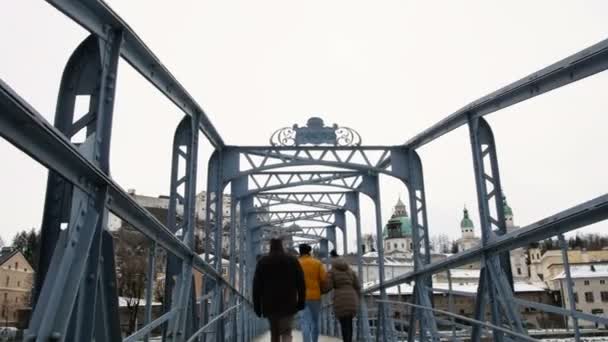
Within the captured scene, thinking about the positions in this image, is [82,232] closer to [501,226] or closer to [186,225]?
[186,225]

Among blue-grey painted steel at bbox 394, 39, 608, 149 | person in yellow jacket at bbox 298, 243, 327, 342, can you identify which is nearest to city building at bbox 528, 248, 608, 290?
person in yellow jacket at bbox 298, 243, 327, 342

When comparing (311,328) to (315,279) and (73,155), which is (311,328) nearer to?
(315,279)

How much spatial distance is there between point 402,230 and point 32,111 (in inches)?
4458

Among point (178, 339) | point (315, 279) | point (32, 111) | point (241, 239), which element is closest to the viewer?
point (32, 111)

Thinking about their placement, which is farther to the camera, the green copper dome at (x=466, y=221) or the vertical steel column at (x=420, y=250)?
the green copper dome at (x=466, y=221)

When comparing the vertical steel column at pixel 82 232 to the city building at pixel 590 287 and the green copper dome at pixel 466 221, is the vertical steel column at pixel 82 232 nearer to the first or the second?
the city building at pixel 590 287

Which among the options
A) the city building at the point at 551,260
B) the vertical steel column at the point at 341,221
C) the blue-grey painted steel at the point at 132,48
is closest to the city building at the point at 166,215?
the blue-grey painted steel at the point at 132,48

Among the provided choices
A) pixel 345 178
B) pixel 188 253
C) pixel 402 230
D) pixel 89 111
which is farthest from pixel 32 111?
pixel 402 230

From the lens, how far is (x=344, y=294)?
7824mm

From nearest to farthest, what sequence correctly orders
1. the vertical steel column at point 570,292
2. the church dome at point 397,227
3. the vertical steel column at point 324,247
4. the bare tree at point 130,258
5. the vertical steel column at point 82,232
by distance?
the vertical steel column at point 82,232 → the vertical steel column at point 570,292 → the bare tree at point 130,258 → the vertical steel column at point 324,247 → the church dome at point 397,227

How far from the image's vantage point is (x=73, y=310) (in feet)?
10.8

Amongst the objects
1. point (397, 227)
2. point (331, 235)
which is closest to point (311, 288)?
point (331, 235)

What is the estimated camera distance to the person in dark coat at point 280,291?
19.8 feet

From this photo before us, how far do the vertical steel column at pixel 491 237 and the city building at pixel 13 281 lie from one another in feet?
19.4
